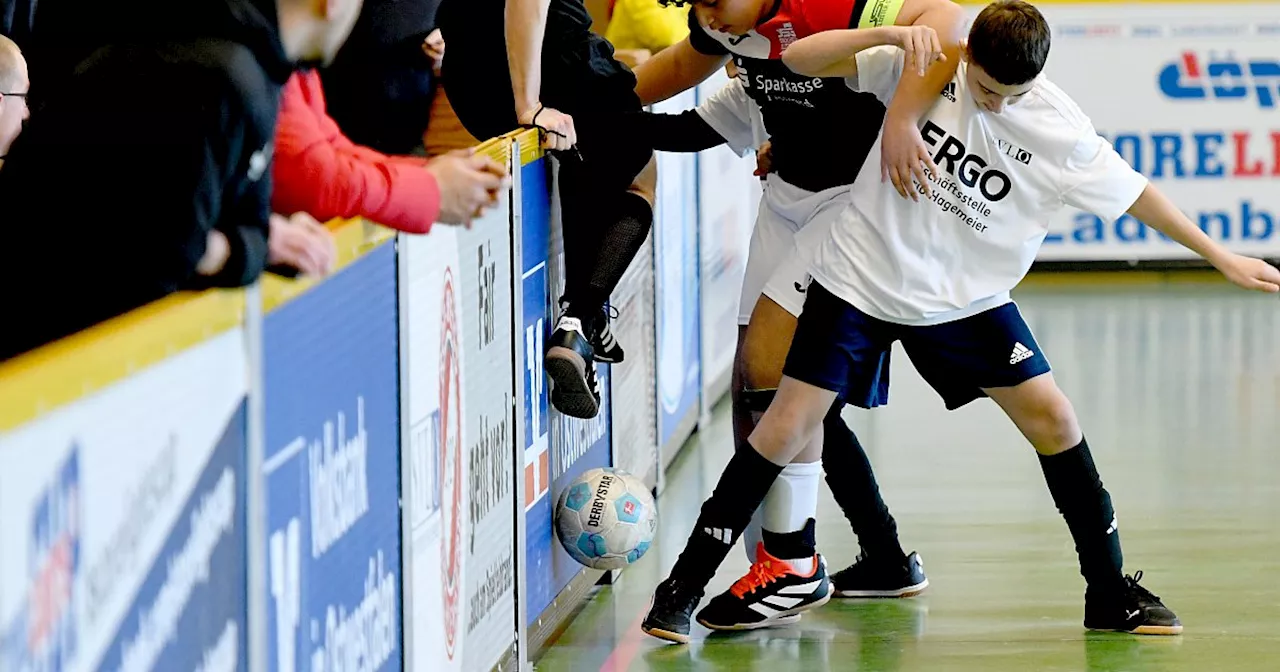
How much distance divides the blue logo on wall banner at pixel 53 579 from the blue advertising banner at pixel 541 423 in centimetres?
256

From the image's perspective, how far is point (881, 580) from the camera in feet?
16.0

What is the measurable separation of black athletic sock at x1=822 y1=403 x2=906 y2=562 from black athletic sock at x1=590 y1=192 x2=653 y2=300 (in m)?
0.68

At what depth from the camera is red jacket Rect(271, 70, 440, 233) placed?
280 cm

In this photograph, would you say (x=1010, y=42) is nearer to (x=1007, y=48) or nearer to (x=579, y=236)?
(x=1007, y=48)

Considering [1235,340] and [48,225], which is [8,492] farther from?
[1235,340]

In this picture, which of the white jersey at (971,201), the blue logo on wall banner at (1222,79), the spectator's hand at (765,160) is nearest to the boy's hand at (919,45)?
the white jersey at (971,201)

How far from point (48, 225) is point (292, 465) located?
1.74 ft

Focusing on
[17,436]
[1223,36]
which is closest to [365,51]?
[17,436]

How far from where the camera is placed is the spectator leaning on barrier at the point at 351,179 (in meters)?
2.80

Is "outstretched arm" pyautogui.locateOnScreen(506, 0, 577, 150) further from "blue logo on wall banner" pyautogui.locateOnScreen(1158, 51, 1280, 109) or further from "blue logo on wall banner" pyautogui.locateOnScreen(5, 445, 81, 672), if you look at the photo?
"blue logo on wall banner" pyautogui.locateOnScreen(1158, 51, 1280, 109)

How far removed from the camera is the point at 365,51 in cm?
470

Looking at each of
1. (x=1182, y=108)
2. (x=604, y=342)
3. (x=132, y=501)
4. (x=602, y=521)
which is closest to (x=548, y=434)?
(x=602, y=521)

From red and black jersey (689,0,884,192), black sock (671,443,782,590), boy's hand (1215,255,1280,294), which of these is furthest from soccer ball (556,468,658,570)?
boy's hand (1215,255,1280,294)

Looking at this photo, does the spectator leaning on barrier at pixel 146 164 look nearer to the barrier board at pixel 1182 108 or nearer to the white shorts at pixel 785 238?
the white shorts at pixel 785 238
